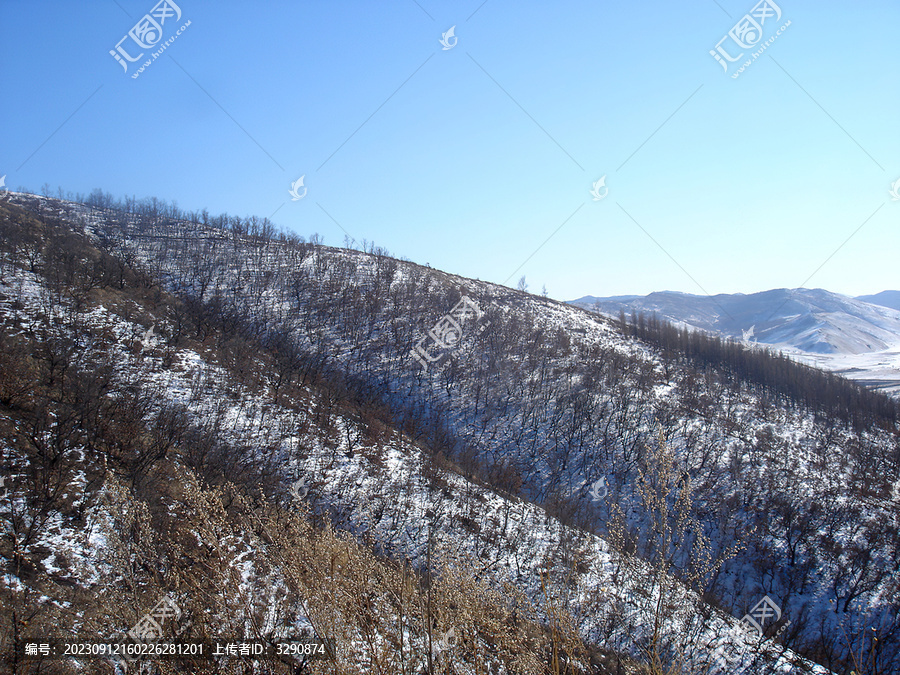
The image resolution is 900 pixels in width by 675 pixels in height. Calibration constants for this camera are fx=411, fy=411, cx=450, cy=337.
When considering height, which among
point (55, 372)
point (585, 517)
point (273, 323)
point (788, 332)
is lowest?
point (585, 517)

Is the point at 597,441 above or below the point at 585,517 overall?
above

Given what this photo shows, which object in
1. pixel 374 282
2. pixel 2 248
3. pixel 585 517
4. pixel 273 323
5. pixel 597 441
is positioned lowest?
pixel 585 517

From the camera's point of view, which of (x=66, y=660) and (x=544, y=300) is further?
(x=544, y=300)

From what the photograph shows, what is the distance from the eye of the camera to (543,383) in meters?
39.2

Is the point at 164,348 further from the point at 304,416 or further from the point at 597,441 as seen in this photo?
the point at 597,441

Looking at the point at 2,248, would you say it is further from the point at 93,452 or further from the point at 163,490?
the point at 163,490

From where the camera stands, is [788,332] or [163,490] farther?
[788,332]

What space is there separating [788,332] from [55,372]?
756ft

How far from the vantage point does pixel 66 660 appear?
546 centimetres

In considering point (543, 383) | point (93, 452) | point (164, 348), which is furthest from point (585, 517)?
point (164, 348)

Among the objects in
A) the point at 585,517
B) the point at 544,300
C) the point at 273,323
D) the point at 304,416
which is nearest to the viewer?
the point at 304,416

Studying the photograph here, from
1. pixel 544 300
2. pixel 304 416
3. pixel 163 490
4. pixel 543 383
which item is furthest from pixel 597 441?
pixel 544 300

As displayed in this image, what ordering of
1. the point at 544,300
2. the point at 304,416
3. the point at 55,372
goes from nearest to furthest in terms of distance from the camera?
the point at 55,372 < the point at 304,416 < the point at 544,300

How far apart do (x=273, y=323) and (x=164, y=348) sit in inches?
596
